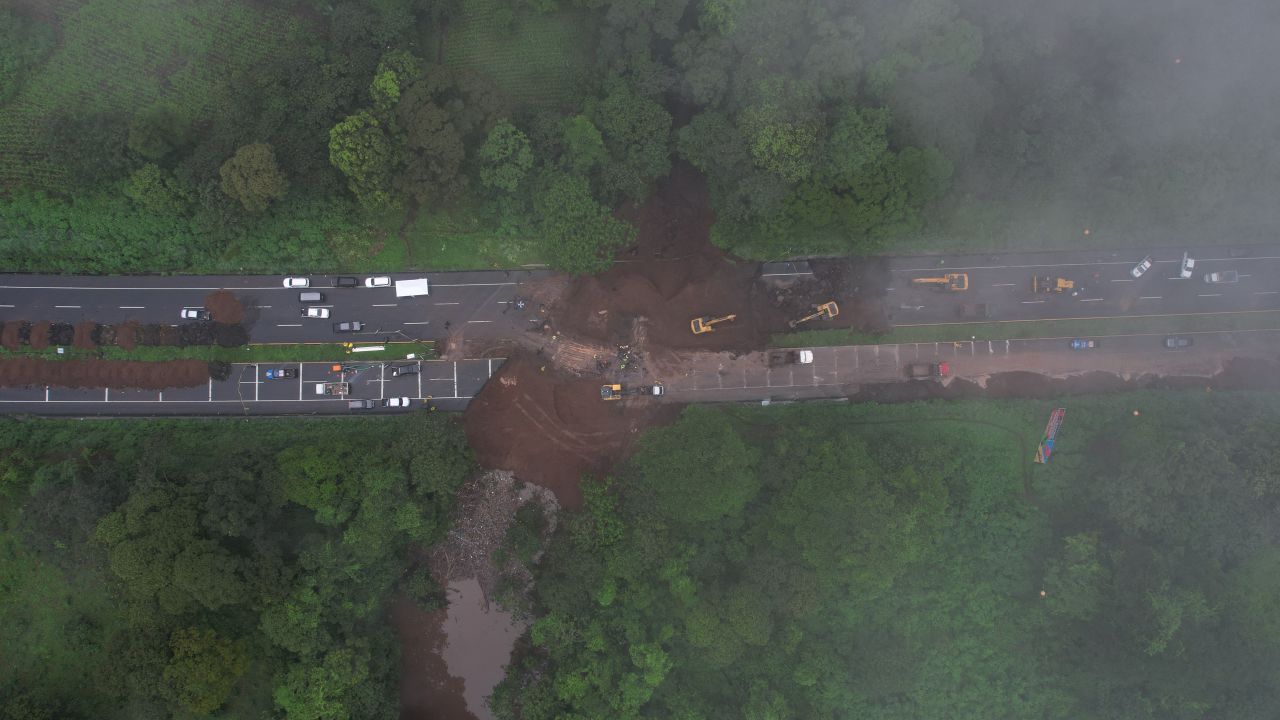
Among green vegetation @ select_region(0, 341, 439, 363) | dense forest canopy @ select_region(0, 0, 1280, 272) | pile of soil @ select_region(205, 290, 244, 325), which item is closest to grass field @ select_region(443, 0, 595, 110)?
dense forest canopy @ select_region(0, 0, 1280, 272)

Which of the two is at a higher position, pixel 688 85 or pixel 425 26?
pixel 425 26

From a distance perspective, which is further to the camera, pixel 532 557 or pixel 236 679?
pixel 532 557

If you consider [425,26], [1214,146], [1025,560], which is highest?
[425,26]

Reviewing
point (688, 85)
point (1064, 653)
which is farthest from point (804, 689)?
point (688, 85)

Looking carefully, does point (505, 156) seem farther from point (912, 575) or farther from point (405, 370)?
point (912, 575)

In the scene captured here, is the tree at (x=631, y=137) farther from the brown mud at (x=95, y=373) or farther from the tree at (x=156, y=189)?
the brown mud at (x=95, y=373)

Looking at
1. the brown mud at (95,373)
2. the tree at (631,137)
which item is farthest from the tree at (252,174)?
the tree at (631,137)

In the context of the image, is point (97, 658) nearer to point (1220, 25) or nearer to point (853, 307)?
point (853, 307)
